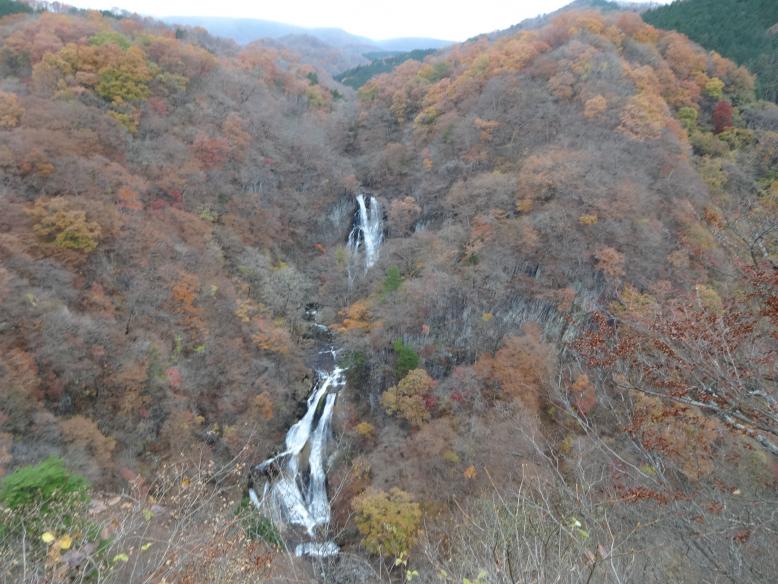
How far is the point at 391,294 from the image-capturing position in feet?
75.2

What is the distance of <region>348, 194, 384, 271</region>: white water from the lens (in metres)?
29.7

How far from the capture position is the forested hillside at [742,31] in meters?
33.2

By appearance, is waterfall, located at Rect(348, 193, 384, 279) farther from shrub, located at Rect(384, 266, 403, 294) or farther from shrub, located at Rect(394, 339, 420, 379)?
shrub, located at Rect(394, 339, 420, 379)

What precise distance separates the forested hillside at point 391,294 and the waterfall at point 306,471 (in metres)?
0.50

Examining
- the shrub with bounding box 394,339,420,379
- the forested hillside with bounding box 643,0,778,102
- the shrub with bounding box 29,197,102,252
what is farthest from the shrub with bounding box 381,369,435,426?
the forested hillside with bounding box 643,0,778,102

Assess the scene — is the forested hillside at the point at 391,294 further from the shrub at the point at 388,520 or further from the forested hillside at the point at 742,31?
the forested hillside at the point at 742,31

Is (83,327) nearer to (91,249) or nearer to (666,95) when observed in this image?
(91,249)

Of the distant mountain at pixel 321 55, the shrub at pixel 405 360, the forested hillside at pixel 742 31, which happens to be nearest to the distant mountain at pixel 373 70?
the distant mountain at pixel 321 55

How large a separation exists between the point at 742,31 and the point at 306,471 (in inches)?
1808

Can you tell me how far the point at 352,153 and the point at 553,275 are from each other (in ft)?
74.8

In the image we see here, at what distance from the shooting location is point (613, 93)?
2614 cm

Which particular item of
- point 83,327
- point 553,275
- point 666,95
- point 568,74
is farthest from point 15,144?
point 666,95

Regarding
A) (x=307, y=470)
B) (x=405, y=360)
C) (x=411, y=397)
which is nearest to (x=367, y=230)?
(x=405, y=360)

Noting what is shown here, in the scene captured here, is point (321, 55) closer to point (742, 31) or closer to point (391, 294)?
point (742, 31)
